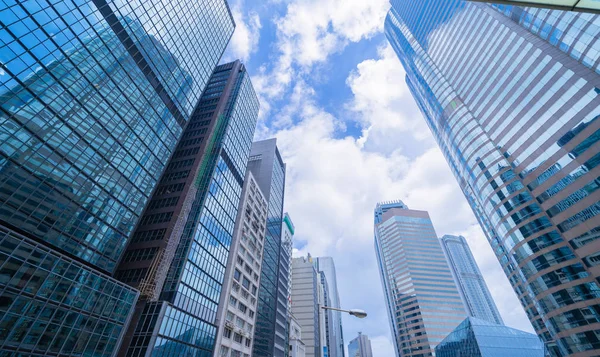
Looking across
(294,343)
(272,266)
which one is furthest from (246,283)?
(294,343)

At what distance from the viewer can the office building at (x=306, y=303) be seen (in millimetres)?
123800

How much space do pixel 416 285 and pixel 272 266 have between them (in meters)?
90.1

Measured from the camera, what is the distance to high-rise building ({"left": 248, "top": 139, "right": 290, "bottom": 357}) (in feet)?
260

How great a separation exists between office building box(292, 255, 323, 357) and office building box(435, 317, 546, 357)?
5260 centimetres

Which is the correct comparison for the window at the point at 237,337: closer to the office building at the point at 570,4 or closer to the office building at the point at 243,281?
the office building at the point at 243,281

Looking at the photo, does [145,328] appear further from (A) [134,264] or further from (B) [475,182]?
(B) [475,182]

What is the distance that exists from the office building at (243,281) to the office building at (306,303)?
165ft

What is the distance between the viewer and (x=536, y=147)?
2048 inches

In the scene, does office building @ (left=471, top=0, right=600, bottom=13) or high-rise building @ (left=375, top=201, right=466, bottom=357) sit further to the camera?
high-rise building @ (left=375, top=201, right=466, bottom=357)

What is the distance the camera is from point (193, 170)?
219 feet

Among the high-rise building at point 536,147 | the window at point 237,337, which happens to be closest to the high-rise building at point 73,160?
the window at point 237,337

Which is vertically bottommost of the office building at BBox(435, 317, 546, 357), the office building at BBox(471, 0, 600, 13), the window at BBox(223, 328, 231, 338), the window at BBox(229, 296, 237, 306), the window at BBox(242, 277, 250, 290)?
the office building at BBox(471, 0, 600, 13)

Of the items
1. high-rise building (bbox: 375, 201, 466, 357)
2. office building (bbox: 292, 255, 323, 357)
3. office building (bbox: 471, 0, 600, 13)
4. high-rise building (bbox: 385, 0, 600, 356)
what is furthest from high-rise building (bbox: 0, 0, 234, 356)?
high-rise building (bbox: 375, 201, 466, 357)

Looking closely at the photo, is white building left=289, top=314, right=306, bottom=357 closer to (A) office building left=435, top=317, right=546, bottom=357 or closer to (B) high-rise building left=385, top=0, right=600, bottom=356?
(A) office building left=435, top=317, right=546, bottom=357
